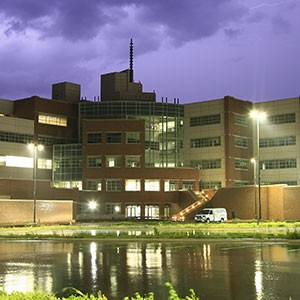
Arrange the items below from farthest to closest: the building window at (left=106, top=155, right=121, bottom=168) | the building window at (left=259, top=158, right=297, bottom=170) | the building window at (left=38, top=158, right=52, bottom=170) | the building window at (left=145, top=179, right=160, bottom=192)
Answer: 1. the building window at (left=38, top=158, right=52, bottom=170)
2. the building window at (left=259, top=158, right=297, bottom=170)
3. the building window at (left=145, top=179, right=160, bottom=192)
4. the building window at (left=106, top=155, right=121, bottom=168)

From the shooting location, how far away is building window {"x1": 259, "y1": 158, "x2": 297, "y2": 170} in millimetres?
92938

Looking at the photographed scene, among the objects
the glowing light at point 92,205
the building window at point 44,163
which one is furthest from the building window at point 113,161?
the building window at point 44,163

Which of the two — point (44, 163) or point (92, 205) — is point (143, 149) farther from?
point (44, 163)

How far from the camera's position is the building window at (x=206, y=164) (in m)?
94.6

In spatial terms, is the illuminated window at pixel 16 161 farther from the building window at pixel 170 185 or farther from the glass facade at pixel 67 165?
the building window at pixel 170 185

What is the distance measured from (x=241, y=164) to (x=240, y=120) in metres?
7.69

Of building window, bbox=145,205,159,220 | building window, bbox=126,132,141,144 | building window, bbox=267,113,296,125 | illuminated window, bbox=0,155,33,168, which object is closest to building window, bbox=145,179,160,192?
building window, bbox=145,205,159,220

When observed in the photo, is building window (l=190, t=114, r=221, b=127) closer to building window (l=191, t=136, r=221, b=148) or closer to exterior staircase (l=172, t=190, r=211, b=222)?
building window (l=191, t=136, r=221, b=148)

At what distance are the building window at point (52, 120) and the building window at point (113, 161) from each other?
14.6 meters

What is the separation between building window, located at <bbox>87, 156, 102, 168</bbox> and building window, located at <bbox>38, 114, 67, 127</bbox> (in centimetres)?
1217

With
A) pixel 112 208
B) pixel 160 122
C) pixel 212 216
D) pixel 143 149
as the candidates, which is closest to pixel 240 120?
pixel 160 122

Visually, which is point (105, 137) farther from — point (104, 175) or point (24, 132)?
point (24, 132)

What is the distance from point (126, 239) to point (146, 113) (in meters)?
63.2

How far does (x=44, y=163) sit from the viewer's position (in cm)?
9588
